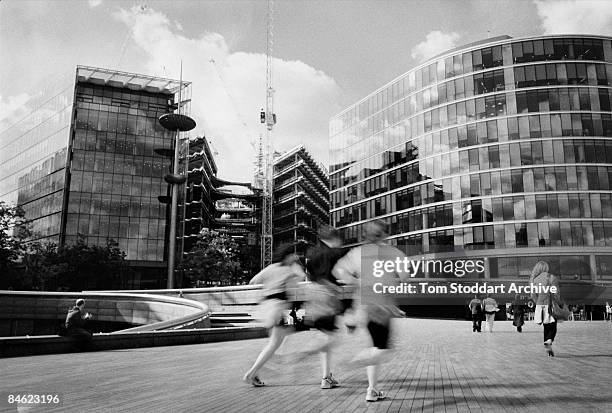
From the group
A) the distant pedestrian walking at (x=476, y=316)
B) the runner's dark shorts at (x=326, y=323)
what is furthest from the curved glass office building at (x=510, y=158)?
the runner's dark shorts at (x=326, y=323)

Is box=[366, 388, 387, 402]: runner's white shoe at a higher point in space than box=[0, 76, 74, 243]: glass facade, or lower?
lower

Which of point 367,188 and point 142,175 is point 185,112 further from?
point 367,188

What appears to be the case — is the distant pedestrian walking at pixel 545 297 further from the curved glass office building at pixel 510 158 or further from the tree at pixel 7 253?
the curved glass office building at pixel 510 158

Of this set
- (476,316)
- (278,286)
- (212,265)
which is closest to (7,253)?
(212,265)

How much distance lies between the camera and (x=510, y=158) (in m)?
54.2

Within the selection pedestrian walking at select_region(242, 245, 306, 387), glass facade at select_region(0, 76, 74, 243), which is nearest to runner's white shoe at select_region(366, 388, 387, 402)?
pedestrian walking at select_region(242, 245, 306, 387)

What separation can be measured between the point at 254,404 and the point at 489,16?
20.6 feet

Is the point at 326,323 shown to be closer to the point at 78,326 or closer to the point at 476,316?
the point at 78,326

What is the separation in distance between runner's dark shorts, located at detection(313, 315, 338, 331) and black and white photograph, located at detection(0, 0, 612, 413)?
0.02 meters

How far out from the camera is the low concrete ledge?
35.0 feet

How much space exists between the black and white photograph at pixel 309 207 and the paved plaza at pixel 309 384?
7 cm

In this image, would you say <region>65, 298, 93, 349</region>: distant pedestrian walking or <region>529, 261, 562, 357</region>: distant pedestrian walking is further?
<region>65, 298, 93, 349</region>: distant pedestrian walking

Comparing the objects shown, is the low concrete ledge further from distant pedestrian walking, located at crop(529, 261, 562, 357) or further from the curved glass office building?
the curved glass office building

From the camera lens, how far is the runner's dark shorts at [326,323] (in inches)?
227
